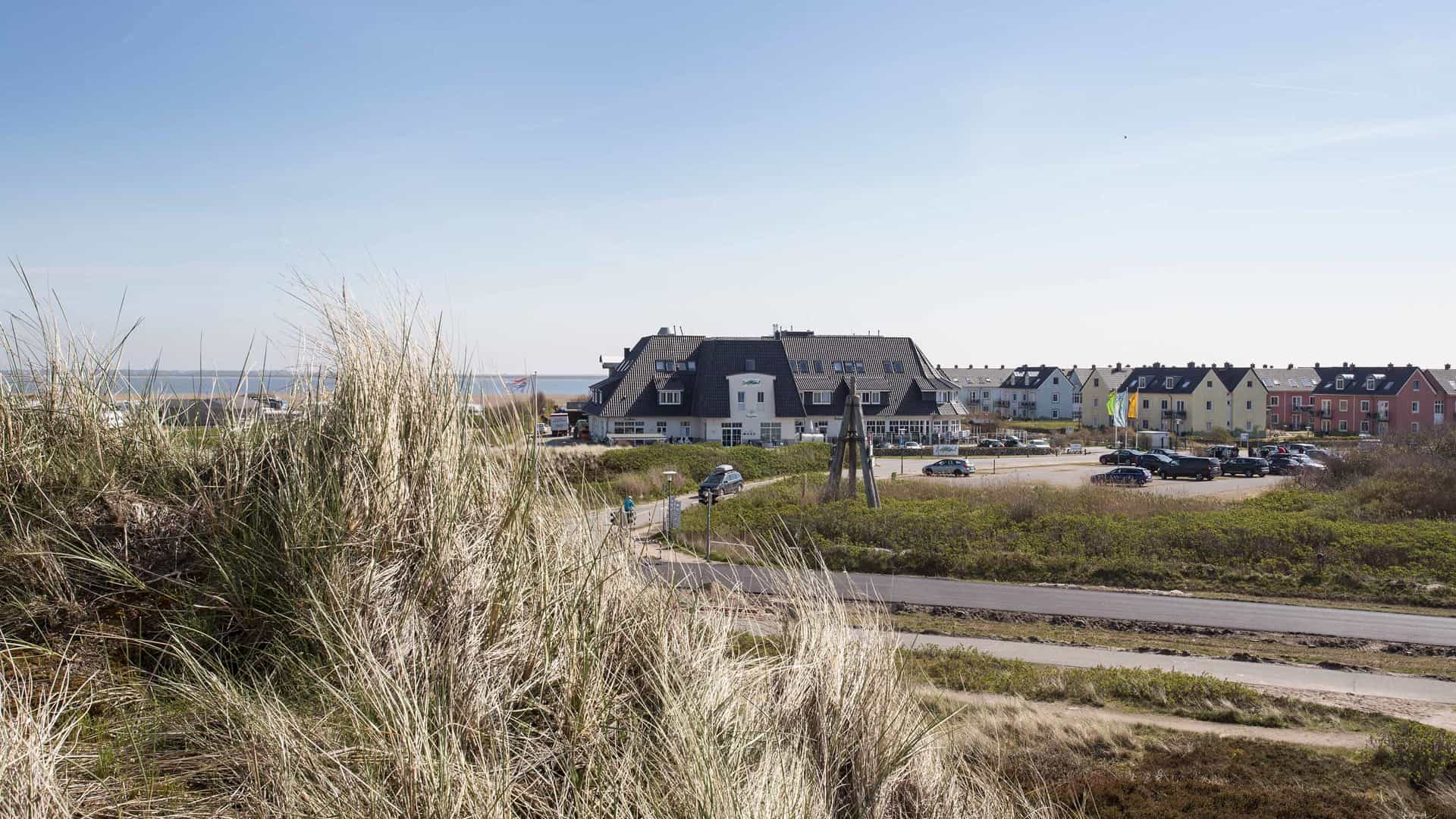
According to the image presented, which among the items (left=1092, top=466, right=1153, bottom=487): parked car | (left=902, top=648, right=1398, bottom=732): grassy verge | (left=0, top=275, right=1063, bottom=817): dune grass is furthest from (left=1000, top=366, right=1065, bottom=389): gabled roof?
(left=0, top=275, right=1063, bottom=817): dune grass

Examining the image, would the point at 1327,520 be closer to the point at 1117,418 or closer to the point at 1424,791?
the point at 1424,791

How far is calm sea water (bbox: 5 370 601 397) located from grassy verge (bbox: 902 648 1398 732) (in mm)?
6868

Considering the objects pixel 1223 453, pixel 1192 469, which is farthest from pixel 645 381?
pixel 1223 453

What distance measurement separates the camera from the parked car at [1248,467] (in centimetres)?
4400

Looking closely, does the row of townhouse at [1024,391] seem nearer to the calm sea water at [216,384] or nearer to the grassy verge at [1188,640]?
the grassy verge at [1188,640]

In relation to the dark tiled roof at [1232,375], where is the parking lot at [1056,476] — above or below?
below

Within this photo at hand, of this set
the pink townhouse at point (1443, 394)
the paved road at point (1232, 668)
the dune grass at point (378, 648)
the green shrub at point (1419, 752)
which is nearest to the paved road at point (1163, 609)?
the paved road at point (1232, 668)

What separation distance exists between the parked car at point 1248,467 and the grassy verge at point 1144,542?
16652 millimetres

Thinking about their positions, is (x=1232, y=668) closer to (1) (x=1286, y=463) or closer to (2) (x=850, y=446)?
(2) (x=850, y=446)

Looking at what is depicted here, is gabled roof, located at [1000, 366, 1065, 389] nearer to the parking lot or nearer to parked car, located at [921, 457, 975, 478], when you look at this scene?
the parking lot

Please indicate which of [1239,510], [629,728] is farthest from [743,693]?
[1239,510]

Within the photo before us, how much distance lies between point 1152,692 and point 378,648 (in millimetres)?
11191

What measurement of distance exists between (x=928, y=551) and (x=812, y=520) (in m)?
3.90

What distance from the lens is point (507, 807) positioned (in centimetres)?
325
